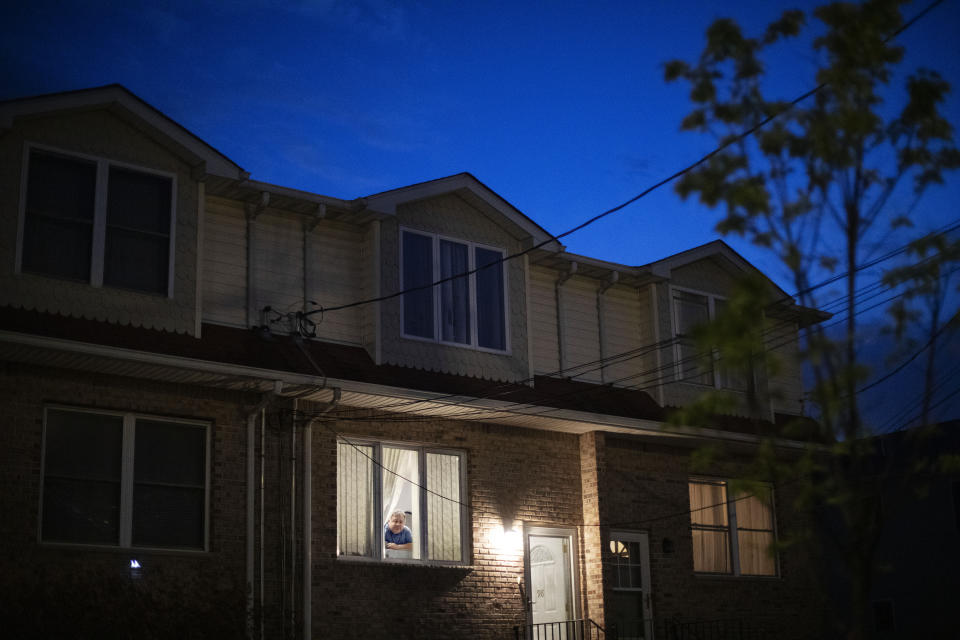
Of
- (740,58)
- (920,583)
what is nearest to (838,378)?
(740,58)

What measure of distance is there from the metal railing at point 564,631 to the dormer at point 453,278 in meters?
3.80

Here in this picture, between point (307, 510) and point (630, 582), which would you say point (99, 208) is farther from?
point (630, 582)

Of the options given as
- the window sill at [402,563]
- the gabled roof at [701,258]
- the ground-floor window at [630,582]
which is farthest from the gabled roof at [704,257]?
the window sill at [402,563]

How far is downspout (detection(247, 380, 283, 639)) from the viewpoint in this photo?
14.5 meters

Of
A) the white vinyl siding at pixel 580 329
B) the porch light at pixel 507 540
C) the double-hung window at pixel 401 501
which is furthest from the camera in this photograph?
the white vinyl siding at pixel 580 329

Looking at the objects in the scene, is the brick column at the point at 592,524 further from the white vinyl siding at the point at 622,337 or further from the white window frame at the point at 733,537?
the white window frame at the point at 733,537

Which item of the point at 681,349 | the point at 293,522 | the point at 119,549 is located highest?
the point at 681,349

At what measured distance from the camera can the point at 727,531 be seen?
2083 centimetres

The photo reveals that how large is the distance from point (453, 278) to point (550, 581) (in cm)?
500

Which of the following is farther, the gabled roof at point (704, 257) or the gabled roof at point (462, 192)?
the gabled roof at point (704, 257)

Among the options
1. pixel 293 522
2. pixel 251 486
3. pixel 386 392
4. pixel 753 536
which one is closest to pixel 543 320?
pixel 386 392

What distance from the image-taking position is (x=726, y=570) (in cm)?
2053

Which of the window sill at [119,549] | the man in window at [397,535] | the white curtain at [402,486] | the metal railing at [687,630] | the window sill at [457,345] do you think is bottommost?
the metal railing at [687,630]

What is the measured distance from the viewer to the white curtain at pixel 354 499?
16.1m
